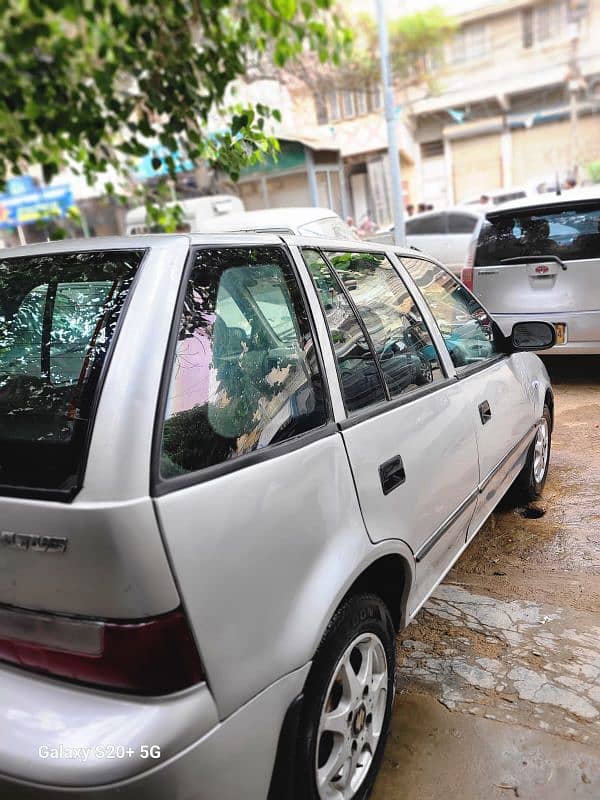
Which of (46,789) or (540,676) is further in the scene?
(540,676)

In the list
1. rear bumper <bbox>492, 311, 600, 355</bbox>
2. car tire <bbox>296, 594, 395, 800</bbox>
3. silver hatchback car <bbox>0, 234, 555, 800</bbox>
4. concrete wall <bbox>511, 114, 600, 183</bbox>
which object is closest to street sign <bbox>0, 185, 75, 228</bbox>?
rear bumper <bbox>492, 311, 600, 355</bbox>

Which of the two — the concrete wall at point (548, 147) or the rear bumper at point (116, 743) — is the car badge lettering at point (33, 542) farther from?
the concrete wall at point (548, 147)

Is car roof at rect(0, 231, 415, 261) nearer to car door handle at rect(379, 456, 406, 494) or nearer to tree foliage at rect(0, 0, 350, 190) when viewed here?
car door handle at rect(379, 456, 406, 494)

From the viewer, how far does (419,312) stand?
2498mm

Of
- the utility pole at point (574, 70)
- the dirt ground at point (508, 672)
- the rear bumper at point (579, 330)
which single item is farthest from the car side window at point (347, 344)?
the utility pole at point (574, 70)

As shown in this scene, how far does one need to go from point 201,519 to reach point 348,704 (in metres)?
0.81

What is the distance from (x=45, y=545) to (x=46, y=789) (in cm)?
45

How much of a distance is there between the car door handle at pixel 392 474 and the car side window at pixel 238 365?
0.93ft

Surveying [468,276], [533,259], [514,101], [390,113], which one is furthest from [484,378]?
[514,101]

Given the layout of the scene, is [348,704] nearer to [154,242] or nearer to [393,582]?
[393,582]

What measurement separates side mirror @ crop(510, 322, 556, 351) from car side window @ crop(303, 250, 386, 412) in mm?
1358

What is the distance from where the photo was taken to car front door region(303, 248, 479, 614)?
1.86 m

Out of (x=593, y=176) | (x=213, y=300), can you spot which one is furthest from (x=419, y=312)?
(x=593, y=176)

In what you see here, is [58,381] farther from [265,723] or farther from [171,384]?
[265,723]
